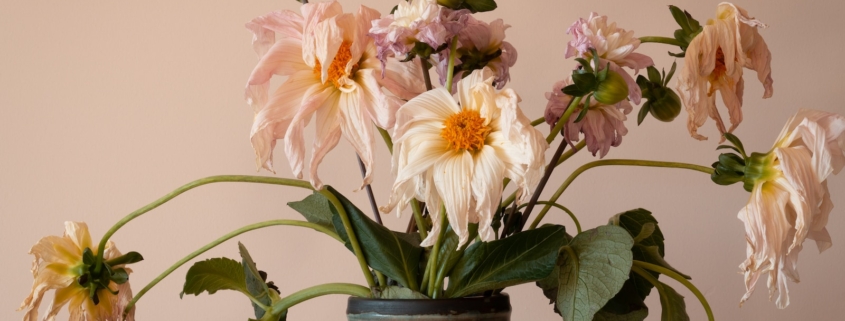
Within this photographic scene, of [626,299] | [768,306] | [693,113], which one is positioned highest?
[693,113]

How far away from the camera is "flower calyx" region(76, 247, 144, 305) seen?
56 cm

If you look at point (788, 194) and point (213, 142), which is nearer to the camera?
point (788, 194)

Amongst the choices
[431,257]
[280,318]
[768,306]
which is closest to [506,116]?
[431,257]

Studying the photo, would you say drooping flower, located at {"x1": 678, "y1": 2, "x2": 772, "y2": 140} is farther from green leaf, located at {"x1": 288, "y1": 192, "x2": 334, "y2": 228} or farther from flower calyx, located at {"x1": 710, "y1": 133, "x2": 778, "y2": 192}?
green leaf, located at {"x1": 288, "y1": 192, "x2": 334, "y2": 228}

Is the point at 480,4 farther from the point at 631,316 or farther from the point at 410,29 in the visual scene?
the point at 631,316

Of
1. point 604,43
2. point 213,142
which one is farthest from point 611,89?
point 213,142

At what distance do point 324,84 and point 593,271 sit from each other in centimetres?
19

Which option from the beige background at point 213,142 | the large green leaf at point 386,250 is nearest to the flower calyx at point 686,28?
the large green leaf at point 386,250

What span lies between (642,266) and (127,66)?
0.58 metres

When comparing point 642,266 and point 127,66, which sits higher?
point 127,66

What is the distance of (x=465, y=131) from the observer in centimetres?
47

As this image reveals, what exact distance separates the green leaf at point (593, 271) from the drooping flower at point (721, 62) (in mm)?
107

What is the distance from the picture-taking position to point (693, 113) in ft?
1.82

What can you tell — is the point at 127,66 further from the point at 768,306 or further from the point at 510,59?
the point at 768,306
